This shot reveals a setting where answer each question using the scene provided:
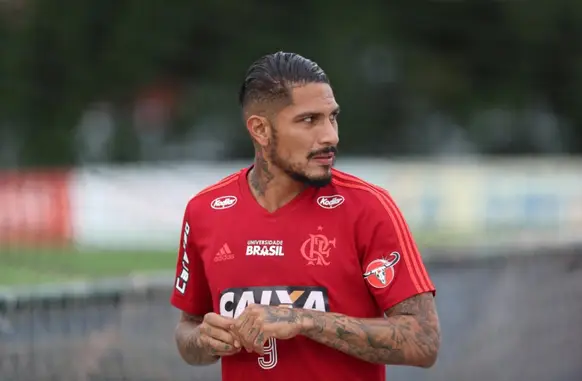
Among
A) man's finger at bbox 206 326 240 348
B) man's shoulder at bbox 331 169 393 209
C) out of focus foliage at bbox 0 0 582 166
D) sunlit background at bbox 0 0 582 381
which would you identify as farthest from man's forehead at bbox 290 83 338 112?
out of focus foliage at bbox 0 0 582 166

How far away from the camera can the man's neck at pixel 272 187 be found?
3.44 m

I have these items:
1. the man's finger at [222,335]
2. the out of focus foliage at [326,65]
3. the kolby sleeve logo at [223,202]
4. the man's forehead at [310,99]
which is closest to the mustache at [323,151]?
the man's forehead at [310,99]

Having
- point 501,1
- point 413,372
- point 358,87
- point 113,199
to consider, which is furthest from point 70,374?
point 501,1

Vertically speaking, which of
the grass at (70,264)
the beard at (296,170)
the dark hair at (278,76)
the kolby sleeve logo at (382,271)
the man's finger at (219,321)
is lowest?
the grass at (70,264)

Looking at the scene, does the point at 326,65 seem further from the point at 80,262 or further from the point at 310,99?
the point at 310,99

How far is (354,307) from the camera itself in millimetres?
3312

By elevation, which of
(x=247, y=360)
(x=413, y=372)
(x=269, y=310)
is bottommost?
(x=413, y=372)

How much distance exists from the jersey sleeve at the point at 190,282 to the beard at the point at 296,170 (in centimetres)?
40

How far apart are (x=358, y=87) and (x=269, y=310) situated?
2588 cm

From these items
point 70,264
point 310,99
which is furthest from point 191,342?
point 70,264

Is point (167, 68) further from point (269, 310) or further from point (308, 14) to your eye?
point (269, 310)

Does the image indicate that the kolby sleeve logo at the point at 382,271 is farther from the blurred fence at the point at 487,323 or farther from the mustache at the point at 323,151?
the blurred fence at the point at 487,323

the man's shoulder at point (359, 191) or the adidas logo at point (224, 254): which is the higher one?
the man's shoulder at point (359, 191)

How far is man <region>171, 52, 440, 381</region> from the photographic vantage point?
126 inches
